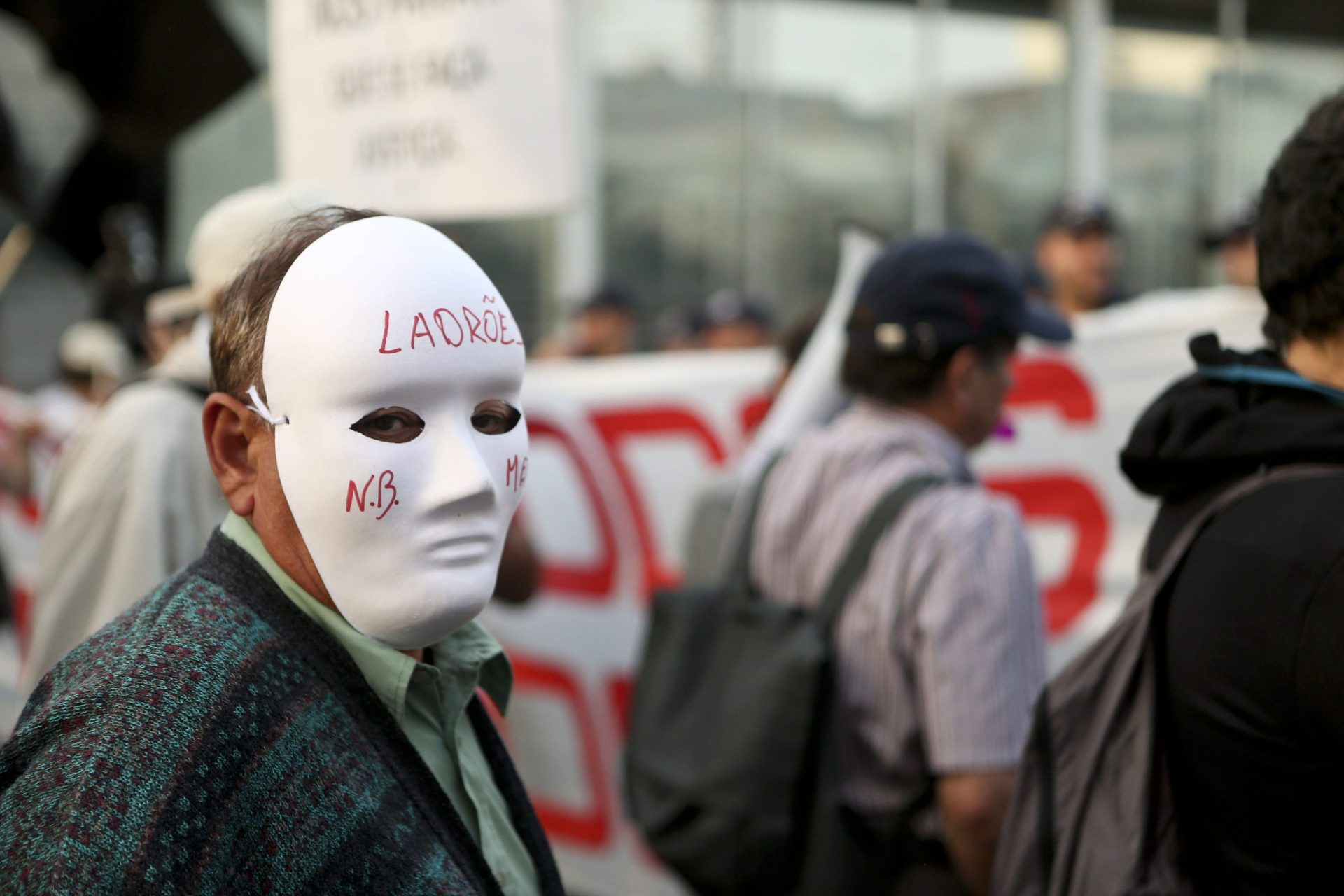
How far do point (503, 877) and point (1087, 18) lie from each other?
1135 cm

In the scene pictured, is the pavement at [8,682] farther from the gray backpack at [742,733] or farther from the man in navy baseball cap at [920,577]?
the man in navy baseball cap at [920,577]

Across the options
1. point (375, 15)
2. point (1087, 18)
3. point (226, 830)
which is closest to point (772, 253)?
point (1087, 18)

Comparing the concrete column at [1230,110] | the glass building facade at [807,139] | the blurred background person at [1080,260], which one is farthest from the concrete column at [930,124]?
the blurred background person at [1080,260]

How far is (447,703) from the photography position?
140 centimetres

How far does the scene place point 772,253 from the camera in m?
10.8

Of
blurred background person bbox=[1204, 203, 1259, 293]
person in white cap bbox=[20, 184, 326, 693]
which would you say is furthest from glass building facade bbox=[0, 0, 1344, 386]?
person in white cap bbox=[20, 184, 326, 693]

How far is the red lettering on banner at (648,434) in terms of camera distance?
4320 mm

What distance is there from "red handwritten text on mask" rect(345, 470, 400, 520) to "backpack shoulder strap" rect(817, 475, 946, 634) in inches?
48.2

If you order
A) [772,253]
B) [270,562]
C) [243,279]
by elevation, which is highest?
[243,279]

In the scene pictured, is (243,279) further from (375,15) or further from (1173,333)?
(1173,333)

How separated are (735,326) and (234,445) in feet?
21.2

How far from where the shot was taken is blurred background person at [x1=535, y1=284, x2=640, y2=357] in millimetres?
7906

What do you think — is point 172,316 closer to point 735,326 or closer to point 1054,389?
point 1054,389

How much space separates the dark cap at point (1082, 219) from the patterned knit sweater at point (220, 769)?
4.94 m
